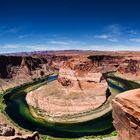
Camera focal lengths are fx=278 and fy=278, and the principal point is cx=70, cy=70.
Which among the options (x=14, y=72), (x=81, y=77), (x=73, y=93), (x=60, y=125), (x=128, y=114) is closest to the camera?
(x=128, y=114)

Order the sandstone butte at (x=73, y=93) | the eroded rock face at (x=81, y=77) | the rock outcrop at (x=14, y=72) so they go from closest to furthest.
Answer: the sandstone butte at (x=73, y=93) → the eroded rock face at (x=81, y=77) → the rock outcrop at (x=14, y=72)

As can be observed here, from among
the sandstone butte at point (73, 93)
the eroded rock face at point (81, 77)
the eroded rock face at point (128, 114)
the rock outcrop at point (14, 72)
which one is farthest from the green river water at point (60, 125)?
the rock outcrop at point (14, 72)

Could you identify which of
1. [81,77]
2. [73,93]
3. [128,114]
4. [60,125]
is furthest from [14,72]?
[128,114]

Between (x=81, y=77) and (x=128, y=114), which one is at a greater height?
(x=128, y=114)

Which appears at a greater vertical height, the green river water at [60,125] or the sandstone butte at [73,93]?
the sandstone butte at [73,93]

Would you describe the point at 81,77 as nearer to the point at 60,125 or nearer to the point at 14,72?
the point at 60,125

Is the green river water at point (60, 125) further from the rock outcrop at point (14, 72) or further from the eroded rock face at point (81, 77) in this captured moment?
the rock outcrop at point (14, 72)

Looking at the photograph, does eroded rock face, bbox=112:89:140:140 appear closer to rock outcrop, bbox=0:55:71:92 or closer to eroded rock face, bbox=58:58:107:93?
eroded rock face, bbox=58:58:107:93

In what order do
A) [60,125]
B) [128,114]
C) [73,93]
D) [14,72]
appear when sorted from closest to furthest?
1. [128,114]
2. [60,125]
3. [73,93]
4. [14,72]

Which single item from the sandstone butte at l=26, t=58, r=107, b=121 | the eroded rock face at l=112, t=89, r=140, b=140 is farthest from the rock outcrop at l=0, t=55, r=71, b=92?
the eroded rock face at l=112, t=89, r=140, b=140
